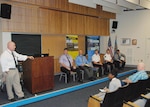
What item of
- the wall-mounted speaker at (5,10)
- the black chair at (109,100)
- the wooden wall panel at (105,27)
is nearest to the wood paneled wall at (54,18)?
the wooden wall panel at (105,27)

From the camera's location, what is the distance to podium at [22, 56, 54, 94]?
565 cm

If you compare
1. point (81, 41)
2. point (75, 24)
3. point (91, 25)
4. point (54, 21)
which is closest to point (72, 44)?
point (81, 41)

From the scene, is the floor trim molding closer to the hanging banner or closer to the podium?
the podium

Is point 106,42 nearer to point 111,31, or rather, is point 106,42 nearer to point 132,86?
point 111,31

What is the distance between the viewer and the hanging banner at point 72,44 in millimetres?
9586

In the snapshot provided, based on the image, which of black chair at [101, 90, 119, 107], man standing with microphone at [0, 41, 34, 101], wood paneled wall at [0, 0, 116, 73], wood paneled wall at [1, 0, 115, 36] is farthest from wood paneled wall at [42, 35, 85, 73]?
black chair at [101, 90, 119, 107]

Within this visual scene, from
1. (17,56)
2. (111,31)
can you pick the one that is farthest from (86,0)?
(111,31)

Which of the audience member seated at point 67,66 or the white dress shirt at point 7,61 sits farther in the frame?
the audience member seated at point 67,66

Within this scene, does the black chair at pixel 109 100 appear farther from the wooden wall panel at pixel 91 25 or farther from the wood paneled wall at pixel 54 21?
the wooden wall panel at pixel 91 25

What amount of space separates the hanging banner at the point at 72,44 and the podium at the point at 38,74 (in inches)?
139

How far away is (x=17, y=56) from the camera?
18.1ft

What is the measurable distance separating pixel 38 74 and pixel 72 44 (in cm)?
432

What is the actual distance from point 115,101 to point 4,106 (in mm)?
2724

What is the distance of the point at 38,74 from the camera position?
5777mm
